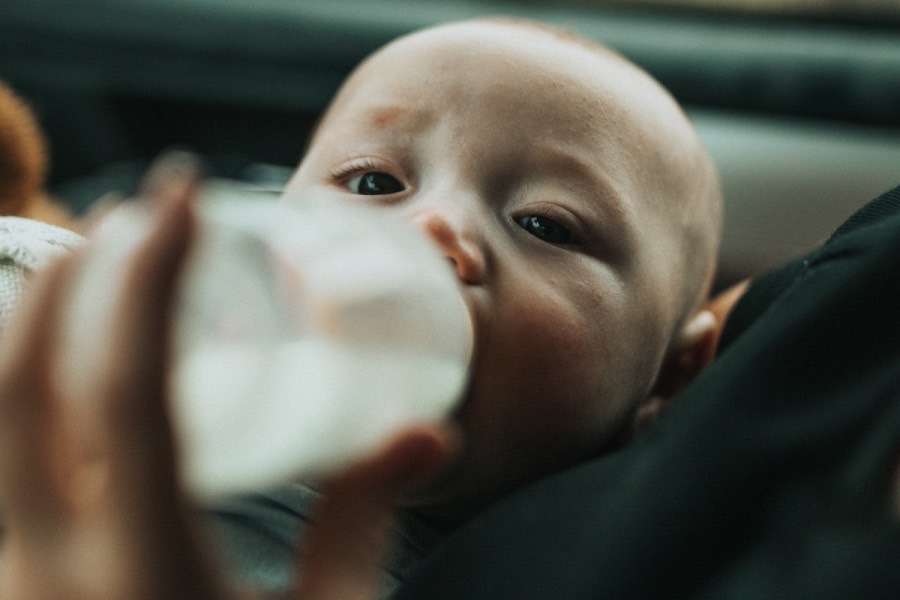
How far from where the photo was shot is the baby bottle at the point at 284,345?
0.50 m

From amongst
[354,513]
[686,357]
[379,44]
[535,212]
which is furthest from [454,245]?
[379,44]

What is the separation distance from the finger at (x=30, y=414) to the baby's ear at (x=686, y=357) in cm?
65

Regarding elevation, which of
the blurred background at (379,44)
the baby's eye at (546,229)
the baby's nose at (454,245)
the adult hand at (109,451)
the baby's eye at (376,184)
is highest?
the adult hand at (109,451)

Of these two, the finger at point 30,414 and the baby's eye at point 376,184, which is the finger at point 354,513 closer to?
the finger at point 30,414

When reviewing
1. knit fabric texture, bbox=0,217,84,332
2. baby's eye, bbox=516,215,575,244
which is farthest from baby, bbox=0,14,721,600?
knit fabric texture, bbox=0,217,84,332

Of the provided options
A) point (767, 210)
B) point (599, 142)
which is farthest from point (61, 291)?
point (767, 210)

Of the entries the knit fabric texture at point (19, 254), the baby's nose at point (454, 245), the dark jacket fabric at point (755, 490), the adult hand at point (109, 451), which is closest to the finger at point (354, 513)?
the adult hand at point (109, 451)

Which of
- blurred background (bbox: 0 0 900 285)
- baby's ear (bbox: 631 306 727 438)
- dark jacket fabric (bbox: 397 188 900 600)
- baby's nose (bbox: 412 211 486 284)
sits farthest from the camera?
blurred background (bbox: 0 0 900 285)

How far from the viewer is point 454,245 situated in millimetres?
723

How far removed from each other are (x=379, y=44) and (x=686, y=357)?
0.91 m

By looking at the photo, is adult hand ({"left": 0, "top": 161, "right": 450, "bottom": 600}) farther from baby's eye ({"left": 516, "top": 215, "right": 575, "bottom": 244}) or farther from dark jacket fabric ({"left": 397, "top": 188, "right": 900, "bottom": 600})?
baby's eye ({"left": 516, "top": 215, "right": 575, "bottom": 244})

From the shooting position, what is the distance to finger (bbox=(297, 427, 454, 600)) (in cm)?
51

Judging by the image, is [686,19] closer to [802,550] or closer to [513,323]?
[513,323]

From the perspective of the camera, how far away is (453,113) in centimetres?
87
